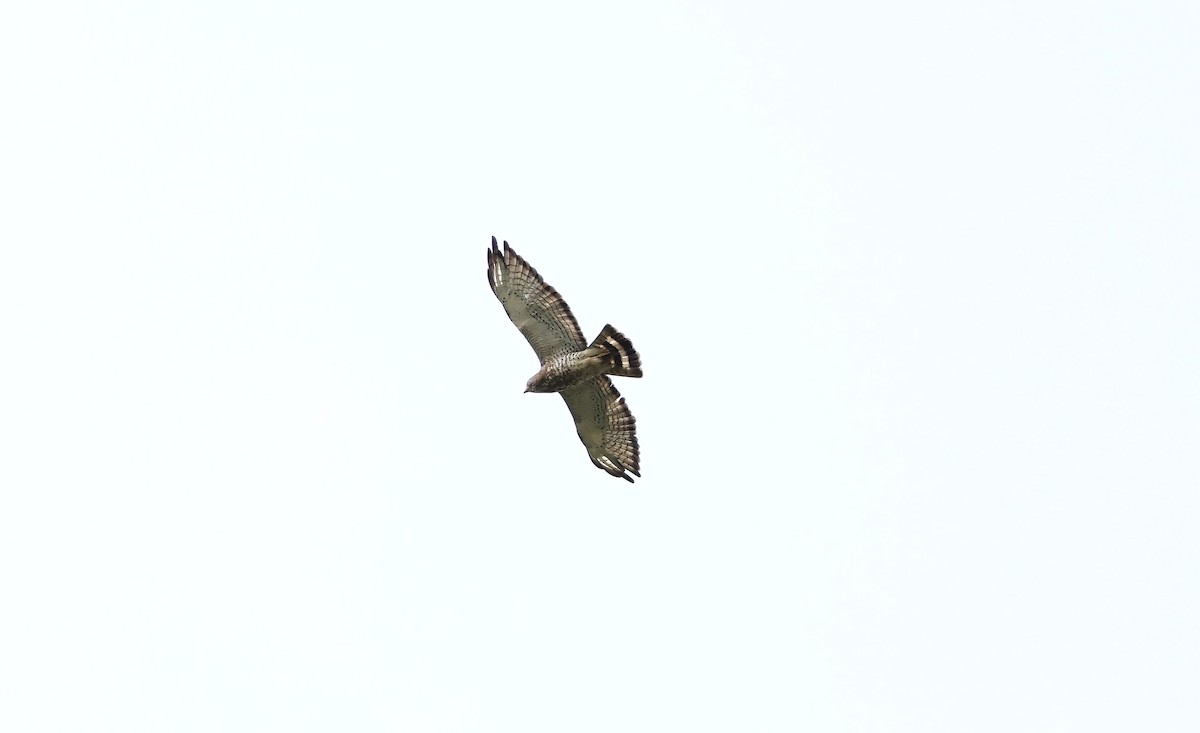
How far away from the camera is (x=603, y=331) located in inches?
749

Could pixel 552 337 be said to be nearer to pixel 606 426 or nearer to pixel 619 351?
pixel 619 351

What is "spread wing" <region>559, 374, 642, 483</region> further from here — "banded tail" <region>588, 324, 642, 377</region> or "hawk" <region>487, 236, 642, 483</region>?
"banded tail" <region>588, 324, 642, 377</region>

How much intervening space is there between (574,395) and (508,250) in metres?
1.98

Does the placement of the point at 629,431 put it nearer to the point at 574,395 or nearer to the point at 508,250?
the point at 574,395

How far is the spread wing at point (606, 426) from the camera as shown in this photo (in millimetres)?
20234

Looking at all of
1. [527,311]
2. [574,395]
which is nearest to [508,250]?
[527,311]

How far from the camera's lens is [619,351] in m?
19.1

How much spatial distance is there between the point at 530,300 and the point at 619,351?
47.2 inches

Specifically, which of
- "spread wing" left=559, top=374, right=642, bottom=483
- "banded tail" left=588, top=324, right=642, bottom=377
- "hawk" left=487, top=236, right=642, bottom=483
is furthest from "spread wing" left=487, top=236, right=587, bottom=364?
"spread wing" left=559, top=374, right=642, bottom=483

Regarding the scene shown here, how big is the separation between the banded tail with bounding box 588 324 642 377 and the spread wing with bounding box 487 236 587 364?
1.42 ft

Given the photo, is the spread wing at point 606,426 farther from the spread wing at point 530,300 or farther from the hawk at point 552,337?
the spread wing at point 530,300

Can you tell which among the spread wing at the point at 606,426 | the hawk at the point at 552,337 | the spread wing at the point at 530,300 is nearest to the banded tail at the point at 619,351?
the hawk at the point at 552,337

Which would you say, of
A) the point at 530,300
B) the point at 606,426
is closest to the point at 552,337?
the point at 530,300

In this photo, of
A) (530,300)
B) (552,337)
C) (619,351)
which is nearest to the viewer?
(619,351)
